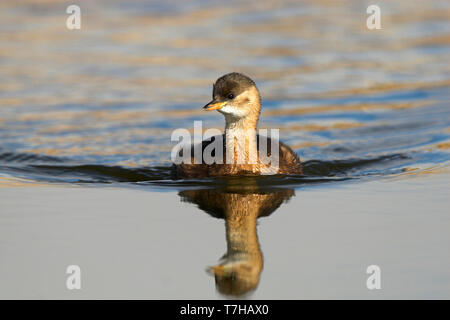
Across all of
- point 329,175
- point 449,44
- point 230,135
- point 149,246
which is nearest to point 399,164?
point 329,175

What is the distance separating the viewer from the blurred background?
45.6ft

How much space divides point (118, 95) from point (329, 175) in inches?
218

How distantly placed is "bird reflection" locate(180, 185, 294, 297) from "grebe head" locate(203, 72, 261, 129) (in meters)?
0.86

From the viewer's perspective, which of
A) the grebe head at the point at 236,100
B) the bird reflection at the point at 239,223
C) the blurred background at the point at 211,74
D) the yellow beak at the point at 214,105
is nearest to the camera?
the bird reflection at the point at 239,223

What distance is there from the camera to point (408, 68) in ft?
58.0

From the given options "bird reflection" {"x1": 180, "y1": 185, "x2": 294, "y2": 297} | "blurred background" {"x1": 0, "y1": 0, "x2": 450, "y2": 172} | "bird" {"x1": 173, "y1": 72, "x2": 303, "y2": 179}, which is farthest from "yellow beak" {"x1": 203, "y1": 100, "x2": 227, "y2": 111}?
"blurred background" {"x1": 0, "y1": 0, "x2": 450, "y2": 172}

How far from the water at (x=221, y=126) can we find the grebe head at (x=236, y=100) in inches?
29.5

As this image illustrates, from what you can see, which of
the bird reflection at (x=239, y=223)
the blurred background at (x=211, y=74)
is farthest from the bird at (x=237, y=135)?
the blurred background at (x=211, y=74)

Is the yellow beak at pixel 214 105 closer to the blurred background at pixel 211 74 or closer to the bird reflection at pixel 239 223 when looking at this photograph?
the bird reflection at pixel 239 223

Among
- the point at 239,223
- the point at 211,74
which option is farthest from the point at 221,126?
the point at 239,223

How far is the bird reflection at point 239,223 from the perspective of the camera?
748 cm

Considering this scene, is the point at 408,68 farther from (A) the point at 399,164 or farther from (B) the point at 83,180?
(B) the point at 83,180

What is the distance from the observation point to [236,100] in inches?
419

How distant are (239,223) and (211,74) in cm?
861
